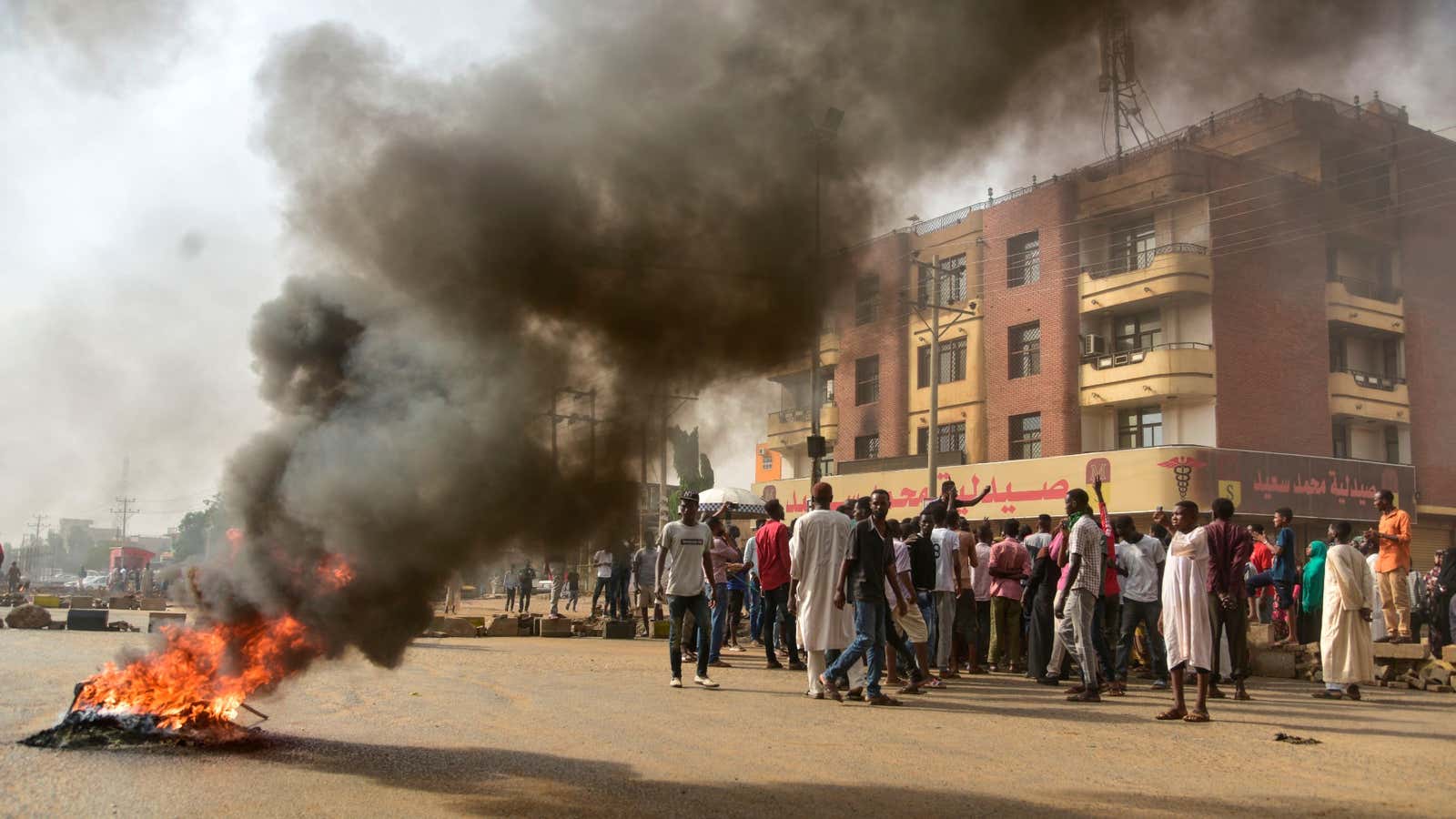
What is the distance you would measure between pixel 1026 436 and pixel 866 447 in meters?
6.69

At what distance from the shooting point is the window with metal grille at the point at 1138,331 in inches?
1281

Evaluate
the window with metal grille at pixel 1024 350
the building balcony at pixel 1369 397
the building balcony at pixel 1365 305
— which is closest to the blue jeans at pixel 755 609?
the window with metal grille at pixel 1024 350

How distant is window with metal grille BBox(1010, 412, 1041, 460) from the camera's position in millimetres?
34594

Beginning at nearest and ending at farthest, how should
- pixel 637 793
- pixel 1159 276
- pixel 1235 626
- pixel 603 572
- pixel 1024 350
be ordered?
pixel 637 793
pixel 1235 626
pixel 603 572
pixel 1159 276
pixel 1024 350

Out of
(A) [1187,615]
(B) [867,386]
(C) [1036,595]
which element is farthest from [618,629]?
(B) [867,386]

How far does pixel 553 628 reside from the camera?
790 inches

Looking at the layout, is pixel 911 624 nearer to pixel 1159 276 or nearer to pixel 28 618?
pixel 28 618

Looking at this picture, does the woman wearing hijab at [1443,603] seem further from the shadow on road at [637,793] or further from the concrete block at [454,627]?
the concrete block at [454,627]

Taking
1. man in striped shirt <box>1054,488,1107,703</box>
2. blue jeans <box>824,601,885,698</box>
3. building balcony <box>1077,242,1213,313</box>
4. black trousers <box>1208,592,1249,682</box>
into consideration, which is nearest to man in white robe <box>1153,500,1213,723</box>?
man in striped shirt <box>1054,488,1107,703</box>

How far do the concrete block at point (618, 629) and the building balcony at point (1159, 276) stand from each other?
18370mm

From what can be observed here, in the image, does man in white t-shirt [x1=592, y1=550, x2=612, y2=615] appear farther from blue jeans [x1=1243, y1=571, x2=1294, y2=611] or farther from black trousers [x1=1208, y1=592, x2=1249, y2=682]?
black trousers [x1=1208, y1=592, x2=1249, y2=682]

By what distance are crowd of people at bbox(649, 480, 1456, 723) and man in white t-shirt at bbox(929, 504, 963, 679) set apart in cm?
2

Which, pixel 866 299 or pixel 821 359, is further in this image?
pixel 821 359

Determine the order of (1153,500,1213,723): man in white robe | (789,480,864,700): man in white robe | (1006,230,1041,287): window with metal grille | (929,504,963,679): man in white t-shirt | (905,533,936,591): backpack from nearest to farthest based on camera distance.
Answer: (1153,500,1213,723): man in white robe < (789,480,864,700): man in white robe < (905,533,936,591): backpack < (929,504,963,679): man in white t-shirt < (1006,230,1041,287): window with metal grille
